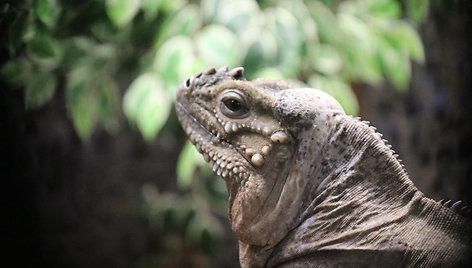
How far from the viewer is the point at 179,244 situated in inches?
127

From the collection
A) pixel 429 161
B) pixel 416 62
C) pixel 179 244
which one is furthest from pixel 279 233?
pixel 179 244

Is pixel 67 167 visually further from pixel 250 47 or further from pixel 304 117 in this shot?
pixel 304 117

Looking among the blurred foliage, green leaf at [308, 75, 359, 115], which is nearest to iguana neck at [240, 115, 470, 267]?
the blurred foliage

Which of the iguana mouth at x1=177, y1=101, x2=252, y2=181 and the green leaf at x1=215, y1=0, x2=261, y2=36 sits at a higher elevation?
the green leaf at x1=215, y1=0, x2=261, y2=36

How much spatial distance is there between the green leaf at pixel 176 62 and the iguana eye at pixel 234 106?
1.45 ft

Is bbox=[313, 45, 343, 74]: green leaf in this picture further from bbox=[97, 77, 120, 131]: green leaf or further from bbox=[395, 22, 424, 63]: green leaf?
bbox=[97, 77, 120, 131]: green leaf

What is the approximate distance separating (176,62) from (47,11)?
1.20ft

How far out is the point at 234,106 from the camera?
974 millimetres

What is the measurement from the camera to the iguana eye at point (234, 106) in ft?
3.16

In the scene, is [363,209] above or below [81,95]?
above

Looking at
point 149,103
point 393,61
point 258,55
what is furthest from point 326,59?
point 149,103

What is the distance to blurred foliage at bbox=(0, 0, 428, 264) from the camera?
1435mm

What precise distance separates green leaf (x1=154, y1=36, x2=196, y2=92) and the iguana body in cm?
44

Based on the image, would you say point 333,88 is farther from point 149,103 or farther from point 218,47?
point 149,103
